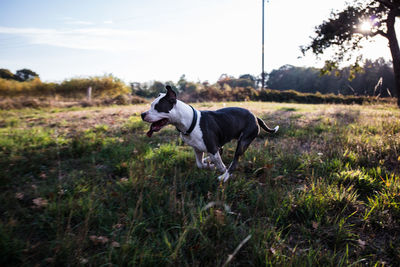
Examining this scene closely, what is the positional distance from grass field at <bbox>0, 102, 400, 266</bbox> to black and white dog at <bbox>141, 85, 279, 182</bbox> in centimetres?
42

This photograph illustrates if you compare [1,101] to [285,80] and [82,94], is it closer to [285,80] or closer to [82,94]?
[82,94]

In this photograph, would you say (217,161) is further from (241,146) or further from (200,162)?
(241,146)

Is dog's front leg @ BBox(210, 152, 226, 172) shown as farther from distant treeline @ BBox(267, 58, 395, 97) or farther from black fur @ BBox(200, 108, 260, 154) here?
distant treeline @ BBox(267, 58, 395, 97)

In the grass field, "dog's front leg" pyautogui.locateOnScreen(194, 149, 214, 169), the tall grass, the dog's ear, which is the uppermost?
the tall grass

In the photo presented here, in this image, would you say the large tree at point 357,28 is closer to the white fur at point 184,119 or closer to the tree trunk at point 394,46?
the tree trunk at point 394,46

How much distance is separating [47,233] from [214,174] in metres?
2.24

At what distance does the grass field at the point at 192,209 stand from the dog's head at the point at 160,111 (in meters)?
0.70

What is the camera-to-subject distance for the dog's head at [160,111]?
3090 millimetres

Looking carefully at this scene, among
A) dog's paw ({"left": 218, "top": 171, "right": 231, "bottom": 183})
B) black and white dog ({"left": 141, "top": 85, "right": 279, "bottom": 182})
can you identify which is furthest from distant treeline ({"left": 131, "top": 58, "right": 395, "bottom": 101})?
dog's paw ({"left": 218, "top": 171, "right": 231, "bottom": 183})

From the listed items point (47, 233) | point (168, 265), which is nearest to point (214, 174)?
point (168, 265)

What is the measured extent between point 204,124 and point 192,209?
54.6 inches

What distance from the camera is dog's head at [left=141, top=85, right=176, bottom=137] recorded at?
3090 mm

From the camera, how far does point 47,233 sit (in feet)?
7.25

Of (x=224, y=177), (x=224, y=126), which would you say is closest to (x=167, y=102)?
(x=224, y=126)
